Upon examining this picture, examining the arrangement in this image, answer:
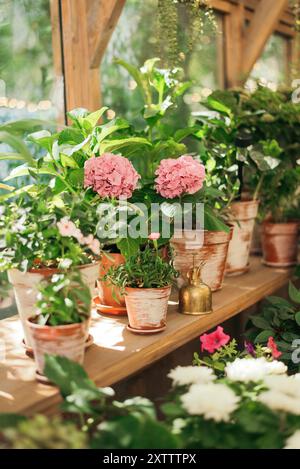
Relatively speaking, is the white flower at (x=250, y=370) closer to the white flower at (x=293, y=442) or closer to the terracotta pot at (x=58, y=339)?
the white flower at (x=293, y=442)

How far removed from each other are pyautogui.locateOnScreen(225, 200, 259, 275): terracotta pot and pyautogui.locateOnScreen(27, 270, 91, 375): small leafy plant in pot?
101 cm

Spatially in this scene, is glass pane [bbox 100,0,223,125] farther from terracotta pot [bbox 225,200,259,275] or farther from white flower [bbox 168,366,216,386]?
white flower [bbox 168,366,216,386]

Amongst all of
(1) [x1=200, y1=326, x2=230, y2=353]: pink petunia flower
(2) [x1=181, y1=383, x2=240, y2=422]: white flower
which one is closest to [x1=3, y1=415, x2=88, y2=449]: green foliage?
(2) [x1=181, y1=383, x2=240, y2=422]: white flower

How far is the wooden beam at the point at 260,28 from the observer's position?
10.0 ft

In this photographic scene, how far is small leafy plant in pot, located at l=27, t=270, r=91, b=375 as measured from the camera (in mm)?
1393

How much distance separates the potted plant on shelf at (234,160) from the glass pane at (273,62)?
1.04 metres

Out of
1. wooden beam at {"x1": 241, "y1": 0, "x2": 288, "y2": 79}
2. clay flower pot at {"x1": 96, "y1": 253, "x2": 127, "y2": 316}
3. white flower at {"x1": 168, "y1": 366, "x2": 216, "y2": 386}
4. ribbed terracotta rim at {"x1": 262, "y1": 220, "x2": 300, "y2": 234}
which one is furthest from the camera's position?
wooden beam at {"x1": 241, "y1": 0, "x2": 288, "y2": 79}

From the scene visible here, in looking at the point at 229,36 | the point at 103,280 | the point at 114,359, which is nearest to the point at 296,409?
the point at 114,359

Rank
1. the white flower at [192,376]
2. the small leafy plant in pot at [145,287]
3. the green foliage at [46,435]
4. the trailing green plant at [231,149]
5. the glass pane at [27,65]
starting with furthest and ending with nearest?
the trailing green plant at [231,149], the glass pane at [27,65], the small leafy plant in pot at [145,287], the white flower at [192,376], the green foliage at [46,435]

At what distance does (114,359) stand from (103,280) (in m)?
0.31

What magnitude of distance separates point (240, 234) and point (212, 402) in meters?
1.25

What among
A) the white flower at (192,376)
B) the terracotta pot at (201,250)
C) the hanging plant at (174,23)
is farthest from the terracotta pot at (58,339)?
the hanging plant at (174,23)

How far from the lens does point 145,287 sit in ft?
5.77
